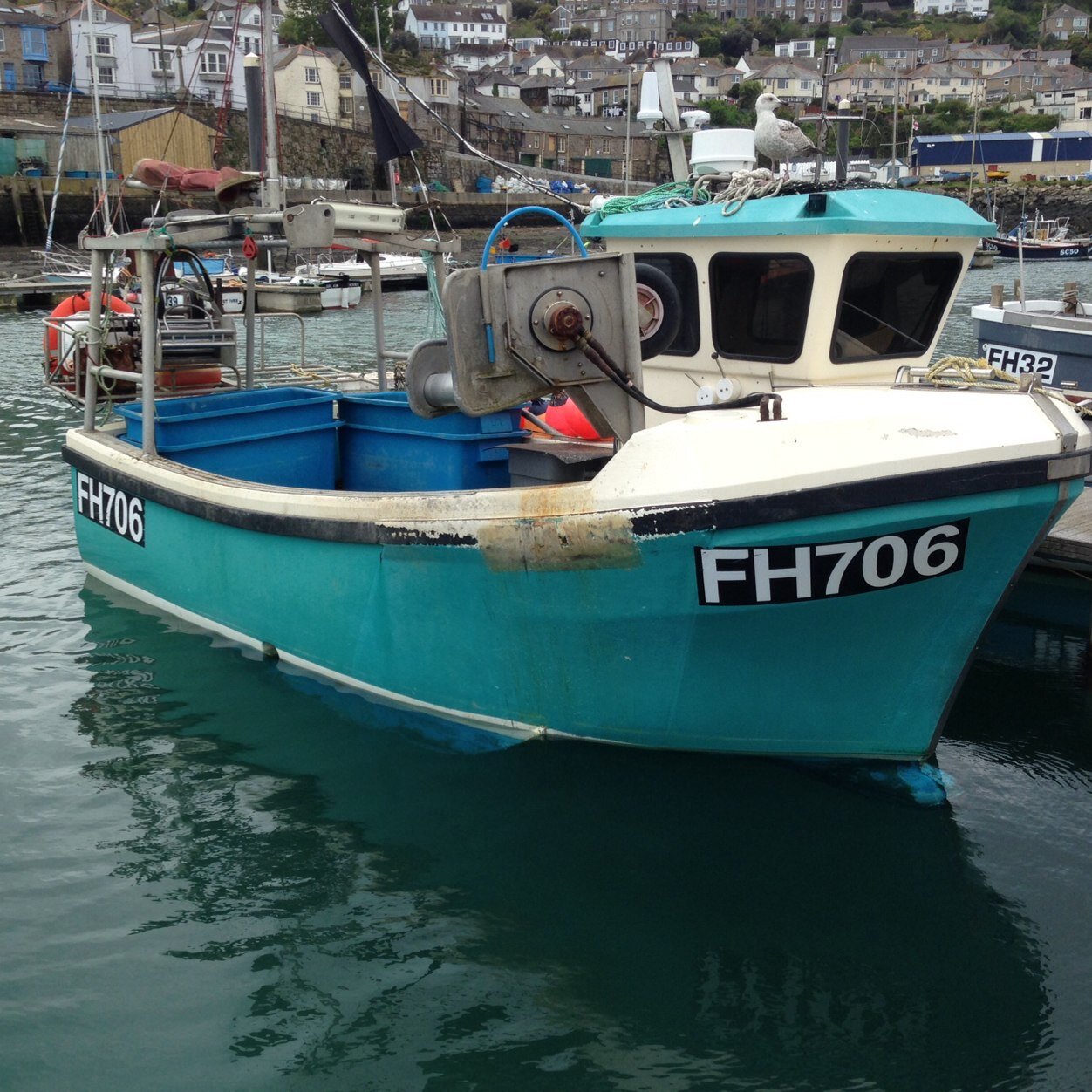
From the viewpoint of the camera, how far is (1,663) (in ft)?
23.5

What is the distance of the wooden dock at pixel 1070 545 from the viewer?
8.38 meters

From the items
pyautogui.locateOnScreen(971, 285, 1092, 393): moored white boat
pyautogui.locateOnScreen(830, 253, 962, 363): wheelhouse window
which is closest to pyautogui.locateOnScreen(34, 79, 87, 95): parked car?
pyautogui.locateOnScreen(971, 285, 1092, 393): moored white boat

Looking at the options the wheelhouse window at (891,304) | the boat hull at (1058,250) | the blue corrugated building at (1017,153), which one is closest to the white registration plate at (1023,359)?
the wheelhouse window at (891,304)

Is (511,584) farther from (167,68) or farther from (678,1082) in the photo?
(167,68)

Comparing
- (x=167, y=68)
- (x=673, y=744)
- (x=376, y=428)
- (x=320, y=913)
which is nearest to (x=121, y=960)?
(x=320, y=913)

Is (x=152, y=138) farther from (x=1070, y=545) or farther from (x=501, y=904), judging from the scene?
(x=501, y=904)

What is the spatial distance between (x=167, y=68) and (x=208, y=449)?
68.5 metres

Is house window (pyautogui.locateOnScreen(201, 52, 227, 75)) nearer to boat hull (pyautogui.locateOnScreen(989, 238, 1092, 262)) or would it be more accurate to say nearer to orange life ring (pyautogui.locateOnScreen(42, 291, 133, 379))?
boat hull (pyautogui.locateOnScreen(989, 238, 1092, 262))

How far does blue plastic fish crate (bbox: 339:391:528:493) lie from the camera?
6.80 metres

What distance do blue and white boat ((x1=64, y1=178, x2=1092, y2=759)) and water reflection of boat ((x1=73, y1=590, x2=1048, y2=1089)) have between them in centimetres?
34

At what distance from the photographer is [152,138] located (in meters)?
48.2

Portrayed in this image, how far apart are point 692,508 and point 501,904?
67.1 inches

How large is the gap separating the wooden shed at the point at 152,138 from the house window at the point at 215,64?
50.4 feet

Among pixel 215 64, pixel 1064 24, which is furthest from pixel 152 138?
pixel 1064 24
